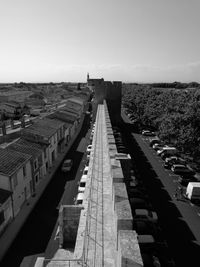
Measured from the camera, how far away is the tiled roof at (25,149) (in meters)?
22.4

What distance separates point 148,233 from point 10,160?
43.7ft

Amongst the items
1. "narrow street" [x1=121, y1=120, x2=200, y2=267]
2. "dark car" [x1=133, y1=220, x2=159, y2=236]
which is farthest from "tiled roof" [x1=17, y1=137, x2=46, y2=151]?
"dark car" [x1=133, y1=220, x2=159, y2=236]

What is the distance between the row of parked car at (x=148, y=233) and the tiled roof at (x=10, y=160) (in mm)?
10058

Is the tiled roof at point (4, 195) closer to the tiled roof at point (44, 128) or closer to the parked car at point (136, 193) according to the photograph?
the parked car at point (136, 193)

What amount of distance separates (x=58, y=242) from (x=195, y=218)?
11.6 metres

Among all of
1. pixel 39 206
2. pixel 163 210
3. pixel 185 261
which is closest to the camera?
pixel 185 261

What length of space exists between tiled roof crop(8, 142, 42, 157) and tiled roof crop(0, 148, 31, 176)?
793 millimetres

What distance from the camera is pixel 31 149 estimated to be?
23.9 m

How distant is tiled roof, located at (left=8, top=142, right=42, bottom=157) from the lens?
22.4 m

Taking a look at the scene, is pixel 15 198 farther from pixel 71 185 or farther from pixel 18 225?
pixel 71 185

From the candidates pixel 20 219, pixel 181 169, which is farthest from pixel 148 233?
pixel 181 169

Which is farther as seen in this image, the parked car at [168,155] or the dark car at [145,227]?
the parked car at [168,155]

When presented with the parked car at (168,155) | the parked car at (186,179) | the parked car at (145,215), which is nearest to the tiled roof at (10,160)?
the parked car at (145,215)

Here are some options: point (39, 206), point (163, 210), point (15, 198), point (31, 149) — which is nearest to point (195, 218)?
point (163, 210)
